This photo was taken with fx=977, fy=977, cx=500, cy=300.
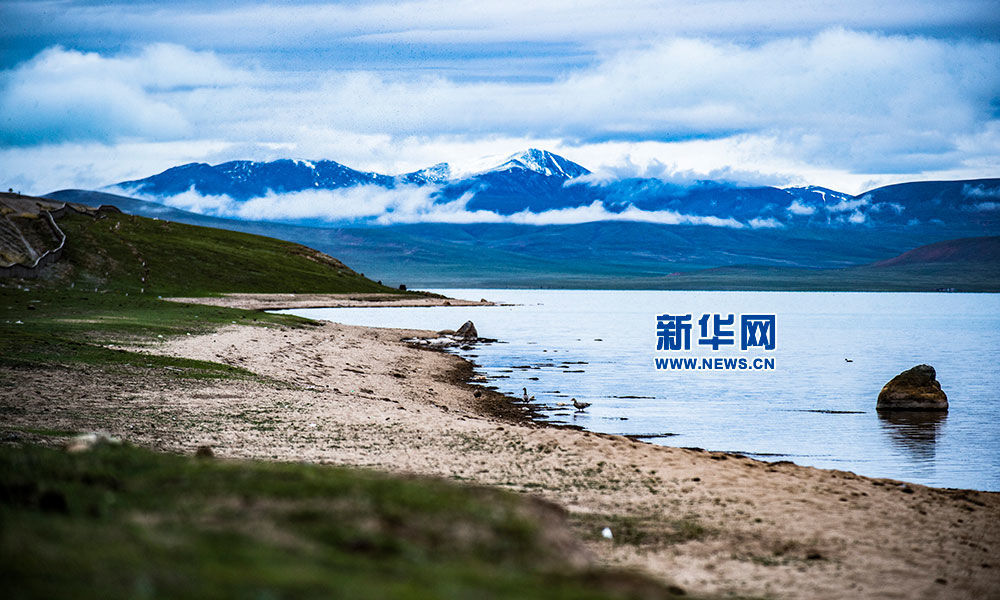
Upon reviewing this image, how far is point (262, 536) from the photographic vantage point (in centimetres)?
941

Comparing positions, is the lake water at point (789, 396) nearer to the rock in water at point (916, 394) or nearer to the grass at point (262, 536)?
the rock in water at point (916, 394)

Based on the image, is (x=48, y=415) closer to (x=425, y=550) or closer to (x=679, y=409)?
(x=425, y=550)

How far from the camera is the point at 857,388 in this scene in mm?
48031

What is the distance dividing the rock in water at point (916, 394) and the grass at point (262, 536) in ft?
100

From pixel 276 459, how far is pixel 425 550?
10900 mm

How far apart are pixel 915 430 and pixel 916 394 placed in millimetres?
5802

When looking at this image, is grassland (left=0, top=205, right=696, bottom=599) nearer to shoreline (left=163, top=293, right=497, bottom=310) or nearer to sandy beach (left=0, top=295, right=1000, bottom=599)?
sandy beach (left=0, top=295, right=1000, bottom=599)

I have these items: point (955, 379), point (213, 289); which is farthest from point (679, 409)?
point (213, 289)

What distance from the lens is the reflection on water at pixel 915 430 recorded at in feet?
97.0

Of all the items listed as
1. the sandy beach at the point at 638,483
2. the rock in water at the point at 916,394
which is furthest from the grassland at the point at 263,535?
the rock in water at the point at 916,394

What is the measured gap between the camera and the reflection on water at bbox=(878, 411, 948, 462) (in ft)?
97.0

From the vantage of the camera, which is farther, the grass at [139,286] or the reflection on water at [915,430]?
the grass at [139,286]

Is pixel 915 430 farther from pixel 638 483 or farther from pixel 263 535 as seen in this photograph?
pixel 263 535

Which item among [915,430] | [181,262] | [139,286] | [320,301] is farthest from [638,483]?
[181,262]
